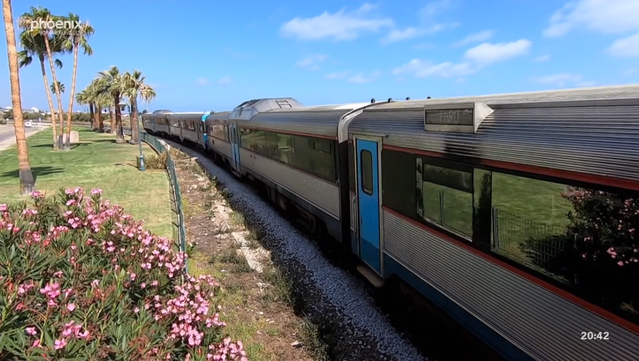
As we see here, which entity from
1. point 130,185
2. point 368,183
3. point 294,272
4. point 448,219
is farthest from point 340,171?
point 130,185

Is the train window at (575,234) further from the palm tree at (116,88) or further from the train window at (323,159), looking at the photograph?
the palm tree at (116,88)

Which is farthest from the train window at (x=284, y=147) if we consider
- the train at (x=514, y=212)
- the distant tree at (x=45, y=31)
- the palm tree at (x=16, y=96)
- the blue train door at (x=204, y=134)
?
the distant tree at (x=45, y=31)

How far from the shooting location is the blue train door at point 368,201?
7058 millimetres

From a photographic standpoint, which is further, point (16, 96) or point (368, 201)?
point (16, 96)

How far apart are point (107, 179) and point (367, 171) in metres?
14.3

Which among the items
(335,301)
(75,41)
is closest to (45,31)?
(75,41)

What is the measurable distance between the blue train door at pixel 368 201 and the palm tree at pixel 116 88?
33.7m

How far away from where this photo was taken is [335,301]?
754cm

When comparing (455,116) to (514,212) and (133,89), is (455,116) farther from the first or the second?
(133,89)

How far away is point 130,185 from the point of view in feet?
55.9

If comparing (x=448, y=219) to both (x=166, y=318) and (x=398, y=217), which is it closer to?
(x=398, y=217)

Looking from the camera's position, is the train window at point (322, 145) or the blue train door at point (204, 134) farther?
the blue train door at point (204, 134)

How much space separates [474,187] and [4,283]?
4.04 m

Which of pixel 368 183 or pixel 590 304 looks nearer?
pixel 590 304
